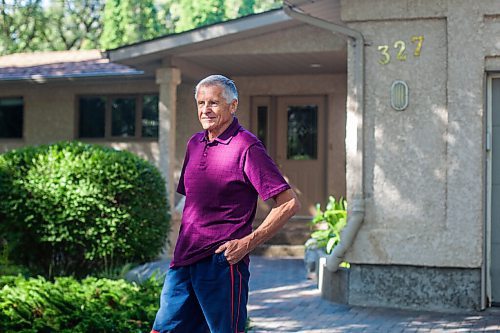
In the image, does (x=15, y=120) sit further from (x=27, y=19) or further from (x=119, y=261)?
(x=27, y=19)

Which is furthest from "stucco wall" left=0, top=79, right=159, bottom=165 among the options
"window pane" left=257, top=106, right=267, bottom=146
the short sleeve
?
the short sleeve

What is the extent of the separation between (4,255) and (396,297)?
174 inches

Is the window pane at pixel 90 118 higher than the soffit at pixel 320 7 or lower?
lower

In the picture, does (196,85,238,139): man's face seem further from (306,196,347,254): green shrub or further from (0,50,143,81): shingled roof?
(0,50,143,81): shingled roof

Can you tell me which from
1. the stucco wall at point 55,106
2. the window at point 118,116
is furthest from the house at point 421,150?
the stucco wall at point 55,106

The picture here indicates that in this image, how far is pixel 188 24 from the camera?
45688mm

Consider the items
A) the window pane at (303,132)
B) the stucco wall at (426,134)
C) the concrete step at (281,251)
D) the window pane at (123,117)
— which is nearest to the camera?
the stucco wall at (426,134)

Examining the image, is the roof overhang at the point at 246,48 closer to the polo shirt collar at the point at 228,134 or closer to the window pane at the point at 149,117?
the window pane at the point at 149,117

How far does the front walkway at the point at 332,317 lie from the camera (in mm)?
7980

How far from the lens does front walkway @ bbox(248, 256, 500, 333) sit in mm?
7980

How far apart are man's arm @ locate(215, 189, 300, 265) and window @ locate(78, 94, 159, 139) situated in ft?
42.5

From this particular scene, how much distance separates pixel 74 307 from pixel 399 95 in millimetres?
4115

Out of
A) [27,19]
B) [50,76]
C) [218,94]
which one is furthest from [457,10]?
[27,19]

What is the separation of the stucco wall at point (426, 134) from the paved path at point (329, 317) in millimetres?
585
